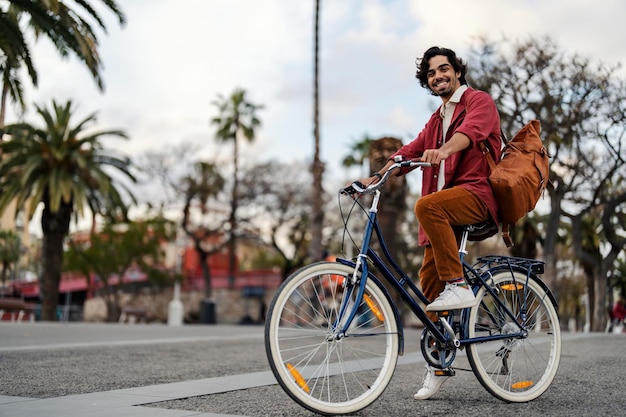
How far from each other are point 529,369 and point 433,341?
2.15 feet

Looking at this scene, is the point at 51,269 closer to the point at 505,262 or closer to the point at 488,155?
the point at 505,262

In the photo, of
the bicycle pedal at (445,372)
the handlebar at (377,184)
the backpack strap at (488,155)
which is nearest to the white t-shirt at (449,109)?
the backpack strap at (488,155)

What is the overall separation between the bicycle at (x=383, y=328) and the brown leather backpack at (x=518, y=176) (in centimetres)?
21

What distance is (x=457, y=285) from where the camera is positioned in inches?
150

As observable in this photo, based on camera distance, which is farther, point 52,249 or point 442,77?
point 52,249

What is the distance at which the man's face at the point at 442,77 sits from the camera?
13.8 ft

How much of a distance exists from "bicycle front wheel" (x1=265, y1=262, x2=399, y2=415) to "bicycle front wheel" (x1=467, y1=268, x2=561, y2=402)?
23.0 inches

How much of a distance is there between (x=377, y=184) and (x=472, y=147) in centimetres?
67

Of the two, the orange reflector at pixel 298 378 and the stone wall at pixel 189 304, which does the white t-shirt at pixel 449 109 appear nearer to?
the orange reflector at pixel 298 378

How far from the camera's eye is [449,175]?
13.2ft

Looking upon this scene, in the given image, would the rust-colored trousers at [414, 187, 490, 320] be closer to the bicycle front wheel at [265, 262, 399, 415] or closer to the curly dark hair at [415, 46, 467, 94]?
the bicycle front wheel at [265, 262, 399, 415]

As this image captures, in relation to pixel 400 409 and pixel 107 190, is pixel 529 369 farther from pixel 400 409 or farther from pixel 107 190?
pixel 107 190

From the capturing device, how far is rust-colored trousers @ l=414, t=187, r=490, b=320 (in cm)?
377

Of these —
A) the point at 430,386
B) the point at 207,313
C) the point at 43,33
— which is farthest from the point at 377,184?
the point at 207,313
